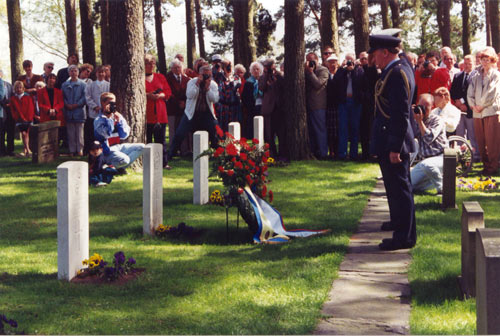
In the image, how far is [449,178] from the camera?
1037 cm

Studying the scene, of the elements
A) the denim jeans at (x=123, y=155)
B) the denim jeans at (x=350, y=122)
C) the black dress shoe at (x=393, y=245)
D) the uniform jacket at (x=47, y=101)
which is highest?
the uniform jacket at (x=47, y=101)

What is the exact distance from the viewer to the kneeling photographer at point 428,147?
464 inches

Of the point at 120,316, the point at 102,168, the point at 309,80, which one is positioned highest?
the point at 309,80

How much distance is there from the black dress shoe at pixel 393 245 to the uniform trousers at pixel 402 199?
0.03 metres

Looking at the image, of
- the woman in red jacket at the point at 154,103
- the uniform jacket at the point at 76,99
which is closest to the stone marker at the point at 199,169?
the woman in red jacket at the point at 154,103

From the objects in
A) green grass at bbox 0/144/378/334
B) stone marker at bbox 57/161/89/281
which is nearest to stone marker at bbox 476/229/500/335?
green grass at bbox 0/144/378/334

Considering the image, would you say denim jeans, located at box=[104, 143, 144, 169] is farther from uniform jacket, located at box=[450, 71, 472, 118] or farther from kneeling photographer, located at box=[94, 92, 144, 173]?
uniform jacket, located at box=[450, 71, 472, 118]

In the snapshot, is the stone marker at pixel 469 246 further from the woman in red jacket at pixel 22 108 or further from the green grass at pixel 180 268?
the woman in red jacket at pixel 22 108

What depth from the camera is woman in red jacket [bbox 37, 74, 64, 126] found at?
18062mm

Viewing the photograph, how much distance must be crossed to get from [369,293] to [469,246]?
0.94 meters

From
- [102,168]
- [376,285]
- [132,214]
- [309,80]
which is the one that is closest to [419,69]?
[309,80]

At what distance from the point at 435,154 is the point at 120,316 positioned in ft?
25.4

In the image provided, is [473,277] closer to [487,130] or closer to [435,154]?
[435,154]

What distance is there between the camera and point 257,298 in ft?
20.7
